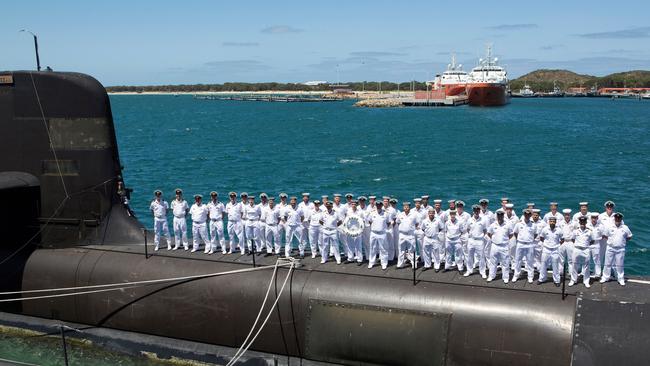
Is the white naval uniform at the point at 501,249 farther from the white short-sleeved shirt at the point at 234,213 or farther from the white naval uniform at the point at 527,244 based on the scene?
the white short-sleeved shirt at the point at 234,213

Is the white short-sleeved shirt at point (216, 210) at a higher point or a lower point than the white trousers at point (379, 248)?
higher

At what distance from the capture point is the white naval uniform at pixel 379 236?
1370 centimetres

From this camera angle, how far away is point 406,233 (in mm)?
13656

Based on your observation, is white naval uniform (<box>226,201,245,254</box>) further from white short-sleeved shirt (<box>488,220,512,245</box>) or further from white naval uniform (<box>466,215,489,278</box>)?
white short-sleeved shirt (<box>488,220,512,245</box>)

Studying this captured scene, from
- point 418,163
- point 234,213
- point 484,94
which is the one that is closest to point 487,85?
point 484,94

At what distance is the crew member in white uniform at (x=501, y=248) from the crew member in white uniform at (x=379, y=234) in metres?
2.27

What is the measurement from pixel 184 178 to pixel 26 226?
29.2m

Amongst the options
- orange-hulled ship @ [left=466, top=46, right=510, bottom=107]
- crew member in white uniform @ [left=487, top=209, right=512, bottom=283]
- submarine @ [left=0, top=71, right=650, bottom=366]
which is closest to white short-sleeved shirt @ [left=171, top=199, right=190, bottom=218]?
submarine @ [left=0, top=71, right=650, bottom=366]

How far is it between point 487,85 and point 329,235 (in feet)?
384

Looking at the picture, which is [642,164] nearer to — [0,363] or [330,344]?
[330,344]

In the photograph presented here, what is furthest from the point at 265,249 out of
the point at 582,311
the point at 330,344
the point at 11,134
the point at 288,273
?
the point at 582,311

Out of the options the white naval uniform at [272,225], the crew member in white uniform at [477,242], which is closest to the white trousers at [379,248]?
the crew member in white uniform at [477,242]

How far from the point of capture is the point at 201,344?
42.9 ft

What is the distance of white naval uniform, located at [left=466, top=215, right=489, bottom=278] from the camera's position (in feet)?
42.8
